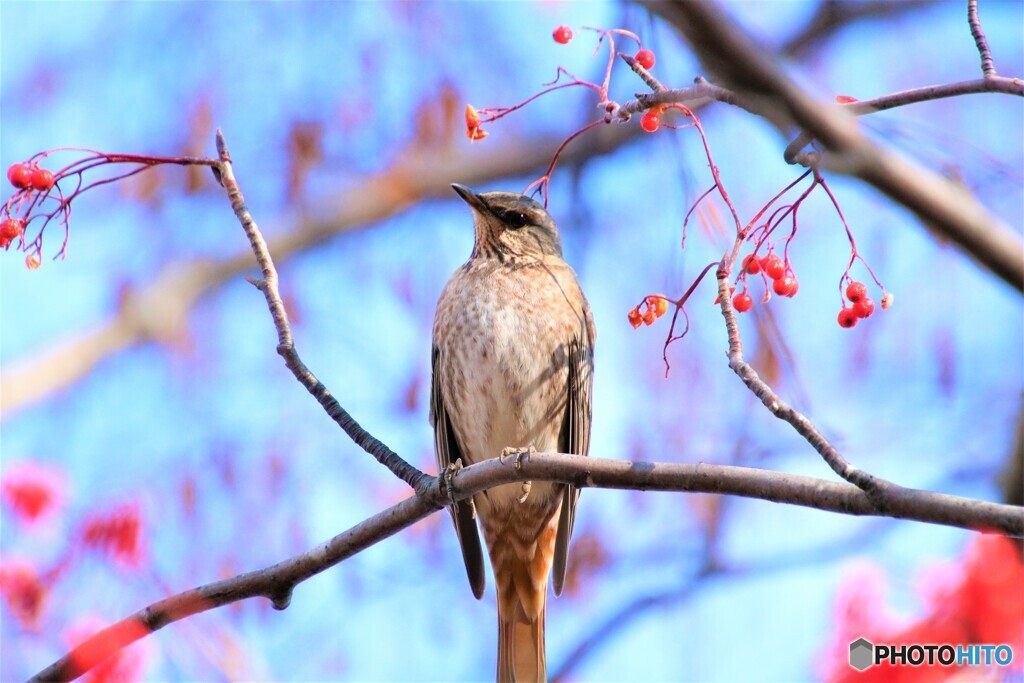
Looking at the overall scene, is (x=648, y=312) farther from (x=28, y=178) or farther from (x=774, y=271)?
(x=28, y=178)

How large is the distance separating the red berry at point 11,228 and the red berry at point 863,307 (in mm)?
2679

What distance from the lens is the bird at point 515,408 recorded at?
16.8 ft

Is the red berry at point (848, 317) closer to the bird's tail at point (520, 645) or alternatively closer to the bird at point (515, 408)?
the bird at point (515, 408)

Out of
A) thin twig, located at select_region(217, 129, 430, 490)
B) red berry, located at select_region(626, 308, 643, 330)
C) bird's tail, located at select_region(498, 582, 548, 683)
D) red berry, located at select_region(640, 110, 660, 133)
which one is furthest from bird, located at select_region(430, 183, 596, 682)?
red berry, located at select_region(640, 110, 660, 133)

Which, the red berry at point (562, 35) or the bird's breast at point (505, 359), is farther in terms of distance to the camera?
the bird's breast at point (505, 359)

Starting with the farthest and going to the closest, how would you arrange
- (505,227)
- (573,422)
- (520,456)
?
(505,227), (573,422), (520,456)

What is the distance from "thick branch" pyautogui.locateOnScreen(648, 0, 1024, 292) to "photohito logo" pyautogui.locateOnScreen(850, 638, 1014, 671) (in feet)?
8.75

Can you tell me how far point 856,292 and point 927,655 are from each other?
2.08 m

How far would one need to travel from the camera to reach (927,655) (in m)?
4.57

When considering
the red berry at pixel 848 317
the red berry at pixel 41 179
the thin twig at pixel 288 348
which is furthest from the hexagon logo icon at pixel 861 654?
the red berry at pixel 41 179

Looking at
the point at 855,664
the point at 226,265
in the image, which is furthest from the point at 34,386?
the point at 855,664

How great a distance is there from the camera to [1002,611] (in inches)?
178

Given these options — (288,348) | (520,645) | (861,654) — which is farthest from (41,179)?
(861,654)

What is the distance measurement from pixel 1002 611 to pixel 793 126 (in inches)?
124
